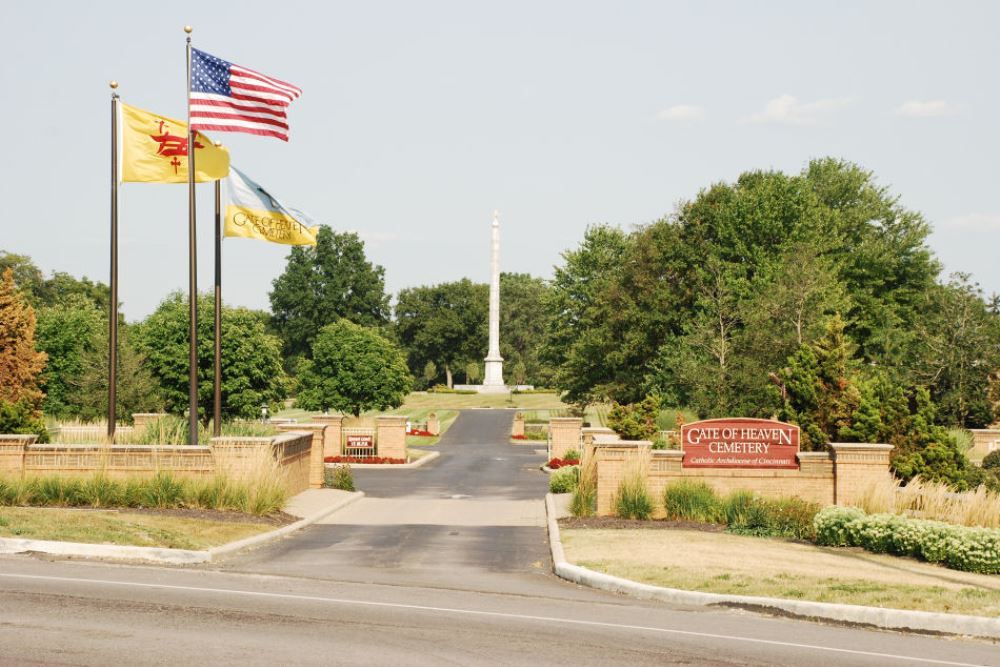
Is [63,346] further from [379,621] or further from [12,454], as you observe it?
[379,621]

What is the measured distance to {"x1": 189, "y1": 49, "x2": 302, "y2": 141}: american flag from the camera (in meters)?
24.5

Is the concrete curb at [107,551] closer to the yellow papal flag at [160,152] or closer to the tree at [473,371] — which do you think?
the yellow papal flag at [160,152]

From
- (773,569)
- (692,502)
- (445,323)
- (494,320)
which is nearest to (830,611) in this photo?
(773,569)

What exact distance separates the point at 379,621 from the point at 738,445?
528 inches

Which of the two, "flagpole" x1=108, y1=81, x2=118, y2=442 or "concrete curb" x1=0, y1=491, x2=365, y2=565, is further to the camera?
"flagpole" x1=108, y1=81, x2=118, y2=442

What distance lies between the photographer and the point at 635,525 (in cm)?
2256

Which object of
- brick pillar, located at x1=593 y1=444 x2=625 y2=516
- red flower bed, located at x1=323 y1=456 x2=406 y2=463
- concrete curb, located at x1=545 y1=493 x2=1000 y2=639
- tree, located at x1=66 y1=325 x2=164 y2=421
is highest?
tree, located at x1=66 y1=325 x2=164 y2=421

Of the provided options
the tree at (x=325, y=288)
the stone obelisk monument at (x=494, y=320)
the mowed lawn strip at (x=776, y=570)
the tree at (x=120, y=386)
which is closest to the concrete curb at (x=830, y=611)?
the mowed lawn strip at (x=776, y=570)

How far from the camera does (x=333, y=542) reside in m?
20.7

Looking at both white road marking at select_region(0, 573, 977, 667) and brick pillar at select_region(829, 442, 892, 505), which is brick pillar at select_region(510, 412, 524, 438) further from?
white road marking at select_region(0, 573, 977, 667)

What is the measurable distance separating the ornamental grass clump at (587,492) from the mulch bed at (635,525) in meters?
0.78

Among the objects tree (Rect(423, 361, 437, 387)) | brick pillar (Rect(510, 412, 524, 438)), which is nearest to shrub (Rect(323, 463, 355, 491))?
Result: brick pillar (Rect(510, 412, 524, 438))

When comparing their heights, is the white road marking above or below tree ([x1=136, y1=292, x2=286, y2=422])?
below

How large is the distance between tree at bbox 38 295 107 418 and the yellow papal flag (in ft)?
129
